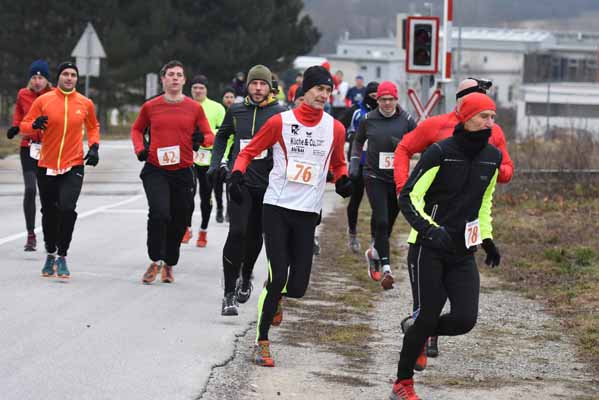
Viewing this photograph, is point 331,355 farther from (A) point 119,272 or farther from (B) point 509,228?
(B) point 509,228

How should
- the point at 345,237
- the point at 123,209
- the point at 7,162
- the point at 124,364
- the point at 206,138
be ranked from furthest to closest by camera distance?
the point at 7,162 → the point at 123,209 → the point at 345,237 → the point at 206,138 → the point at 124,364

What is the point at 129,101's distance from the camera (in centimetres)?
5731

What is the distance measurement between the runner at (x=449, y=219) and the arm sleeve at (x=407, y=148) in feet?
2.23

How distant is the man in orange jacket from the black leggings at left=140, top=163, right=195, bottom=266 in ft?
2.00

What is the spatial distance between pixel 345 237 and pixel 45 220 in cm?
581

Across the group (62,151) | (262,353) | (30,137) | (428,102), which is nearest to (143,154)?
(62,151)

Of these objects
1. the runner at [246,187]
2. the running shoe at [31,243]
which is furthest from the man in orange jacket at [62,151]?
the runner at [246,187]

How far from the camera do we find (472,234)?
7.71 meters

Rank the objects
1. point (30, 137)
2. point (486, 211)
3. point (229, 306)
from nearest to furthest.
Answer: point (486, 211) → point (229, 306) → point (30, 137)

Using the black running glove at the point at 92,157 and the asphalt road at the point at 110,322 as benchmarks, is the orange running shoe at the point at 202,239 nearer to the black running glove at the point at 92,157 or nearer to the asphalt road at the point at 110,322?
the asphalt road at the point at 110,322

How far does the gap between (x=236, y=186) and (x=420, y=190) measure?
6.54 ft

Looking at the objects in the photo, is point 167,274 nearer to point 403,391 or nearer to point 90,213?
point 403,391

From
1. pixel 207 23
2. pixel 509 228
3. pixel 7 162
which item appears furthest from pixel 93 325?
pixel 207 23

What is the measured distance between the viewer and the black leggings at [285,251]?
874 cm
